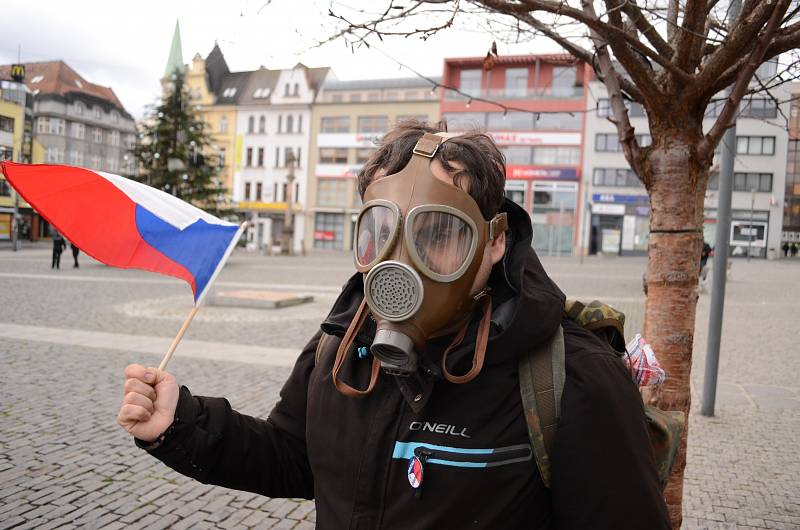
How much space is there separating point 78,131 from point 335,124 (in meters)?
30.2

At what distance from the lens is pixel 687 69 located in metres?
3.13

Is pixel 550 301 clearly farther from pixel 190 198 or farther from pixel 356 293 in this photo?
pixel 190 198

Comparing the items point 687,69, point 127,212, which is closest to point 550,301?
point 127,212

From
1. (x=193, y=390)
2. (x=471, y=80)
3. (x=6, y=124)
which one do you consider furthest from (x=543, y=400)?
(x=6, y=124)

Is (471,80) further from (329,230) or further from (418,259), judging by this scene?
(418,259)

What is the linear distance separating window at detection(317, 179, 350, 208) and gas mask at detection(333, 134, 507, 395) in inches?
2147

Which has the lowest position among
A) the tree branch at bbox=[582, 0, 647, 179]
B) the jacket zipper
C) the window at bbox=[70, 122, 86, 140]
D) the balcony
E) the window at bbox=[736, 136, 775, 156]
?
the jacket zipper

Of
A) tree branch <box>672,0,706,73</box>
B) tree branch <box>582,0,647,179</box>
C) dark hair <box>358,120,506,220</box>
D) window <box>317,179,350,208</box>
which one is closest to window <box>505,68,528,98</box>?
window <box>317,179,350,208</box>

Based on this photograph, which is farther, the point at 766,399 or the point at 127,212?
the point at 766,399

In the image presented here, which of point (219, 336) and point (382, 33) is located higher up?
point (382, 33)

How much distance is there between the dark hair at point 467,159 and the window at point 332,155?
54894 millimetres

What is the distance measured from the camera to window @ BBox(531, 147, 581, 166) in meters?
48.7

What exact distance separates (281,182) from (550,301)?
58564 mm

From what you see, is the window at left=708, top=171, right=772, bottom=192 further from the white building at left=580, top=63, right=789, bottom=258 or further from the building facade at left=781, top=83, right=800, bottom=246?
the building facade at left=781, top=83, right=800, bottom=246
